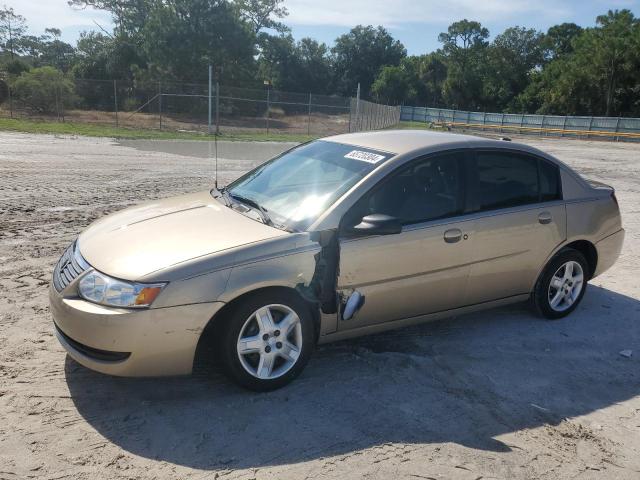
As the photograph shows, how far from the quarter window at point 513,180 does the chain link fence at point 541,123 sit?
38.1 metres

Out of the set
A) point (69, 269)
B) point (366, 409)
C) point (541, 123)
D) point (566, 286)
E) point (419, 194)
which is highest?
point (419, 194)

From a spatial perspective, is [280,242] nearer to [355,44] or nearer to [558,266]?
[558,266]

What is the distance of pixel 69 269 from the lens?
12.1 feet

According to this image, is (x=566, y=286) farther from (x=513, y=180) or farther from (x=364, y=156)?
(x=364, y=156)

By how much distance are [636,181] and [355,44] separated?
76.7m

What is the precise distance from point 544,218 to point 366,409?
2.48 meters

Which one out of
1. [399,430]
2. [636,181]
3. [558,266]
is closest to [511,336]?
[558,266]

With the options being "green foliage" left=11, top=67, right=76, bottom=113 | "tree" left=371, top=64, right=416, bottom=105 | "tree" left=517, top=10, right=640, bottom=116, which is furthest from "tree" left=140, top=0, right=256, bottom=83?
"tree" left=517, top=10, right=640, bottom=116

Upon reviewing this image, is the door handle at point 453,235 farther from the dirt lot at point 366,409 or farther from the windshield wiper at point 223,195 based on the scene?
the windshield wiper at point 223,195

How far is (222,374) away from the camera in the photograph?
3.84m

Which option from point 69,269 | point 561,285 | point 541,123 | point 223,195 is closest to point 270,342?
point 69,269

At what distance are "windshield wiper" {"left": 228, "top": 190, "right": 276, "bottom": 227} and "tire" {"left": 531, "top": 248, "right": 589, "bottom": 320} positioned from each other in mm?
2590

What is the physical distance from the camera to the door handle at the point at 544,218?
490 cm

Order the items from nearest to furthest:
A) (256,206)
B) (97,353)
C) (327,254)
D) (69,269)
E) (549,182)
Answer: (97,353) < (69,269) < (327,254) < (256,206) < (549,182)
